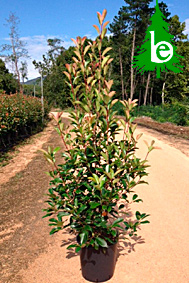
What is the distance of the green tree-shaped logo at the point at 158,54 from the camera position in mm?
23953

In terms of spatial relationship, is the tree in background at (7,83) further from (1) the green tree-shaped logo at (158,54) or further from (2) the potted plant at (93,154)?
(2) the potted plant at (93,154)

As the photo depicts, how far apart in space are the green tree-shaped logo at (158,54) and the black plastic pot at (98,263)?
23671mm

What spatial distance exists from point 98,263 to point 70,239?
102 cm

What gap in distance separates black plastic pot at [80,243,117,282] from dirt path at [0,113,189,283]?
0.50 ft

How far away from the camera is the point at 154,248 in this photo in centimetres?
338

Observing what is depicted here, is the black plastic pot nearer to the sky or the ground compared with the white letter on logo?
nearer to the ground

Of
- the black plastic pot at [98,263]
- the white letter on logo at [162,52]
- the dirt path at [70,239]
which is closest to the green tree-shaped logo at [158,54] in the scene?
the white letter on logo at [162,52]

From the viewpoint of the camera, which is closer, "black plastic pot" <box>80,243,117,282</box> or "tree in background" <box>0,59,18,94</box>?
"black plastic pot" <box>80,243,117,282</box>

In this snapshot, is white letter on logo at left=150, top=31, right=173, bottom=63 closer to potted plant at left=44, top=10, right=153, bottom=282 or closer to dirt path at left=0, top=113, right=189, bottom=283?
dirt path at left=0, top=113, right=189, bottom=283

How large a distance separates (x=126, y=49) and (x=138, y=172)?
86.1 ft

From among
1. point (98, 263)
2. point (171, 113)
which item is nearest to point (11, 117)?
point (98, 263)

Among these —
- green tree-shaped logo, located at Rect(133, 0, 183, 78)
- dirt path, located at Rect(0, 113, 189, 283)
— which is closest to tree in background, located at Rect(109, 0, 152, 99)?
green tree-shaped logo, located at Rect(133, 0, 183, 78)

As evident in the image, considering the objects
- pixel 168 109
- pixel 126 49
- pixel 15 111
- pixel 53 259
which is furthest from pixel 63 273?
pixel 126 49

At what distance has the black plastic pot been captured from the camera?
8.39 feet
